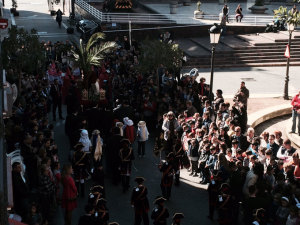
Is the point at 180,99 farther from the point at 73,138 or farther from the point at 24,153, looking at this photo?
the point at 24,153

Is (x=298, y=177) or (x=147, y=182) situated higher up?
(x=298, y=177)

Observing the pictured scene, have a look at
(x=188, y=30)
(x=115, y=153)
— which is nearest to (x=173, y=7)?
(x=188, y=30)

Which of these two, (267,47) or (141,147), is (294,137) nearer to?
(141,147)

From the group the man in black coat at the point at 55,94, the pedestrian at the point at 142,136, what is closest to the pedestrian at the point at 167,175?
the pedestrian at the point at 142,136

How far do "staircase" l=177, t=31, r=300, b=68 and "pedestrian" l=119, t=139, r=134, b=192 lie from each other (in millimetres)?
18289

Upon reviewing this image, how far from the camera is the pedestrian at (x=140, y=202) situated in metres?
13.3

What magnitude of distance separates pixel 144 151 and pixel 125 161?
302cm

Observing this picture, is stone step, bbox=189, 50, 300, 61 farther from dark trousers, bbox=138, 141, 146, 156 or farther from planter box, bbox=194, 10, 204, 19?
dark trousers, bbox=138, 141, 146, 156

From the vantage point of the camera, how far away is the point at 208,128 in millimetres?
17734

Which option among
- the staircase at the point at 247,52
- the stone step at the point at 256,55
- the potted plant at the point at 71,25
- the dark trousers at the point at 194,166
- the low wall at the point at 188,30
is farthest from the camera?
the potted plant at the point at 71,25

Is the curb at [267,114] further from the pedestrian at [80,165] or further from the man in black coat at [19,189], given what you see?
the man in black coat at [19,189]

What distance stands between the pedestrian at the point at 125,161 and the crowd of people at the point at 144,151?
0.09ft

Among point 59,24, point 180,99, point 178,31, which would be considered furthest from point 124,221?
point 59,24

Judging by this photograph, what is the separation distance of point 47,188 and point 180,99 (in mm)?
8372
